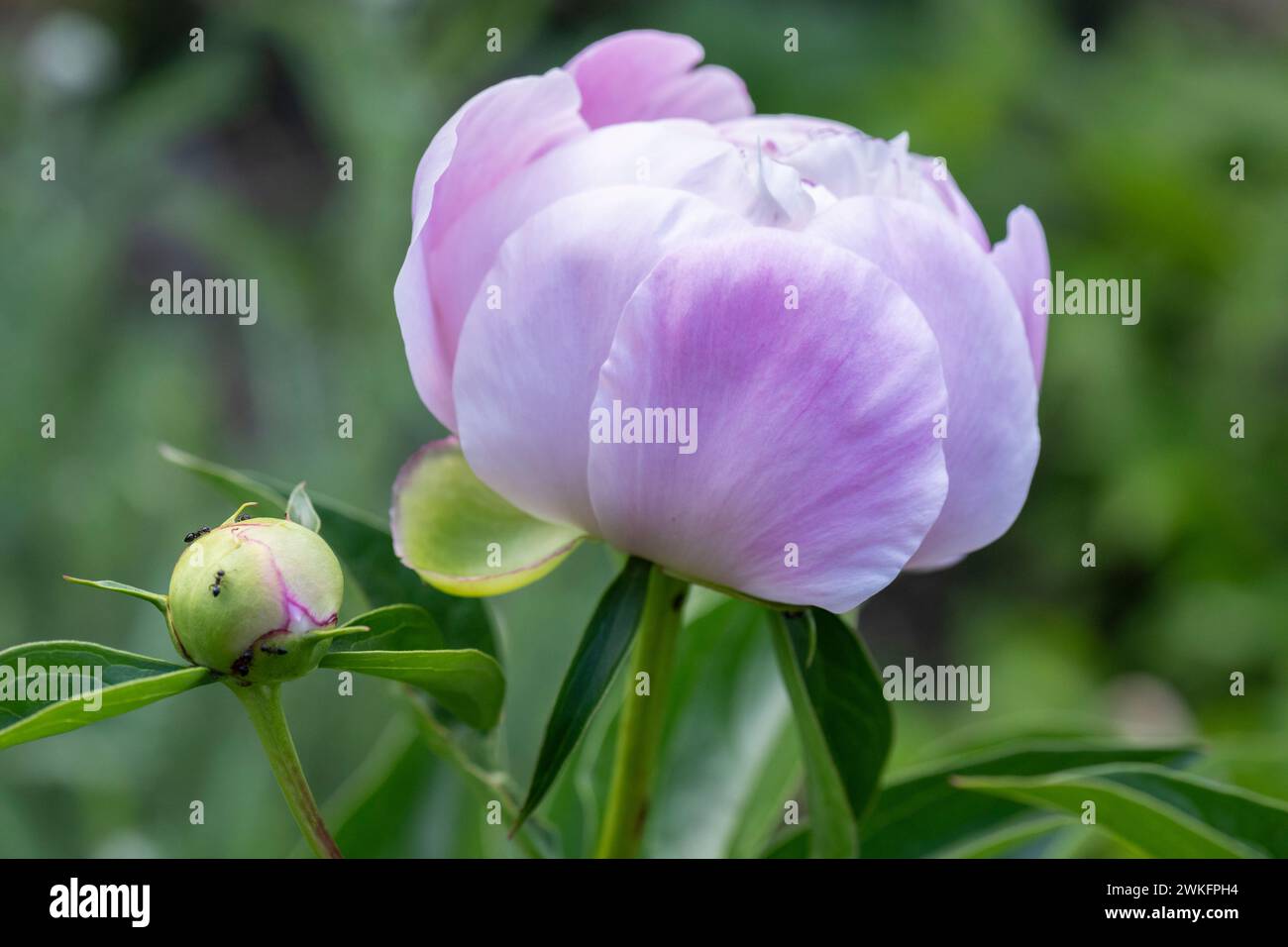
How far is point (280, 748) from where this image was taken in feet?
1.20

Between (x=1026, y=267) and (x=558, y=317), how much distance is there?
0.51 feet

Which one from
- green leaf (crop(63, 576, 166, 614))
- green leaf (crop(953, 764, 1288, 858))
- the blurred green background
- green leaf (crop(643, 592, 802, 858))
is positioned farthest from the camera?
the blurred green background

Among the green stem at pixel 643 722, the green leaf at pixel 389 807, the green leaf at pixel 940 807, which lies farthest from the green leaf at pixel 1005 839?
the green leaf at pixel 389 807

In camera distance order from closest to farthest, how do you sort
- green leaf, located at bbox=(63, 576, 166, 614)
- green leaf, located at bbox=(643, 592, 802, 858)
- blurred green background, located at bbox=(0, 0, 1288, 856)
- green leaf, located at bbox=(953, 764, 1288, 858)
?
green leaf, located at bbox=(63, 576, 166, 614)
green leaf, located at bbox=(953, 764, 1288, 858)
green leaf, located at bbox=(643, 592, 802, 858)
blurred green background, located at bbox=(0, 0, 1288, 856)

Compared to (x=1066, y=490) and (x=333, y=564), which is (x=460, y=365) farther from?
(x=1066, y=490)

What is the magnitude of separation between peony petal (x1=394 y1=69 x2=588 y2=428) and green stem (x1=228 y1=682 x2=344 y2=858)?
108mm

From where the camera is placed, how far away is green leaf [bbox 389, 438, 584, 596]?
→ 1.42 feet

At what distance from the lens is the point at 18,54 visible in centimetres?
187

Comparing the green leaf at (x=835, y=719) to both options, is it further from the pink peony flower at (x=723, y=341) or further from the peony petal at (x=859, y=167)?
the peony petal at (x=859, y=167)

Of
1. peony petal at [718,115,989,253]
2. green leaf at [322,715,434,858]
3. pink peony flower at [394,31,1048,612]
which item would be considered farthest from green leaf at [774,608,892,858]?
green leaf at [322,715,434,858]

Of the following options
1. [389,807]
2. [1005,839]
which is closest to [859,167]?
[1005,839]

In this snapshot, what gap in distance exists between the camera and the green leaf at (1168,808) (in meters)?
0.43

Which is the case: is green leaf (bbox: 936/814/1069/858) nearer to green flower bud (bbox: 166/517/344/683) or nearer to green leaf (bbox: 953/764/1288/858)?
green leaf (bbox: 953/764/1288/858)

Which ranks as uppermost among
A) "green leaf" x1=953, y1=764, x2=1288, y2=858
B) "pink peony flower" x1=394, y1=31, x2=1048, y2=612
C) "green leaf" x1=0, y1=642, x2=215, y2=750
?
"pink peony flower" x1=394, y1=31, x2=1048, y2=612
